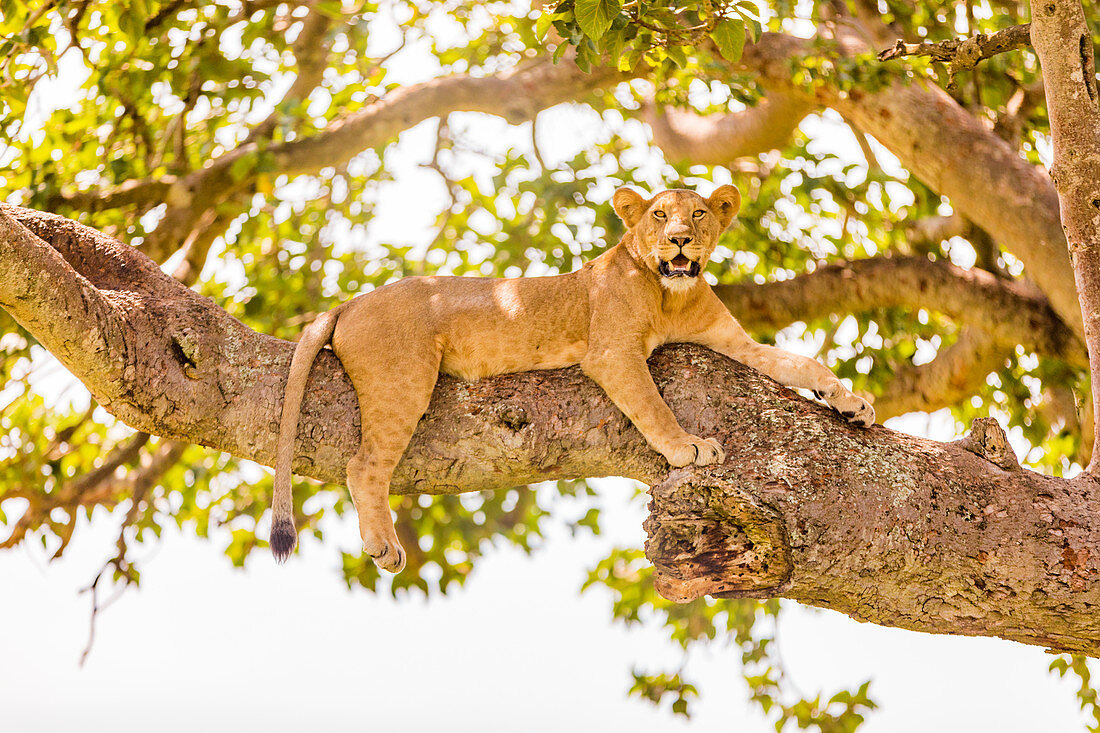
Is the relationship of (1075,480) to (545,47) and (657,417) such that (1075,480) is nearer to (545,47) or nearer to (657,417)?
(657,417)

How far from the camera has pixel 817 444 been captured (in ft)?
10.9

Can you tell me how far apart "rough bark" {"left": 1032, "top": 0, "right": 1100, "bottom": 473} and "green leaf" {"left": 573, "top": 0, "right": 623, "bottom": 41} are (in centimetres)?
152

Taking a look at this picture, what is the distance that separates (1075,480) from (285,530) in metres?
2.80

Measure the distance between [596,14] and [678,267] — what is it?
1.04m

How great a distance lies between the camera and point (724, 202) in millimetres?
4164

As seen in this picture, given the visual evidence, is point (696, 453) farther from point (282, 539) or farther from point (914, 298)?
point (914, 298)

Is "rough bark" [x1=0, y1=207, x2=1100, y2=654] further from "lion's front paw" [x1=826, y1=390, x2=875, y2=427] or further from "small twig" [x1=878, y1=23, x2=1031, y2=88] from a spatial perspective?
"small twig" [x1=878, y1=23, x2=1031, y2=88]

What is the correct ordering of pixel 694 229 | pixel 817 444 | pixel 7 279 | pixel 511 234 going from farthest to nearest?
pixel 511 234 → pixel 694 229 → pixel 817 444 → pixel 7 279

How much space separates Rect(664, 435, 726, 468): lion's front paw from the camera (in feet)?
10.9

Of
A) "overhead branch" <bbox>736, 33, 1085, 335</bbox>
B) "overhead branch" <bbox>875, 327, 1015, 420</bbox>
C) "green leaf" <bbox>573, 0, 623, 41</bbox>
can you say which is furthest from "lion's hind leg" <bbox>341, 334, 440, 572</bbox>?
"overhead branch" <bbox>875, 327, 1015, 420</bbox>

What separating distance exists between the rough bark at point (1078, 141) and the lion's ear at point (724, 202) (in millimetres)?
1195

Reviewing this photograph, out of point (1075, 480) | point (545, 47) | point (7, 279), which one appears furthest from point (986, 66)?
point (7, 279)

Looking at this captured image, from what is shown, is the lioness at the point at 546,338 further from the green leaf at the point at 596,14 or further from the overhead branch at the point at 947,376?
the overhead branch at the point at 947,376

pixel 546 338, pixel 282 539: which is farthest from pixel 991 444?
pixel 282 539
